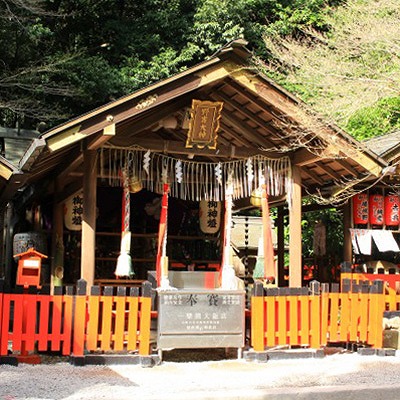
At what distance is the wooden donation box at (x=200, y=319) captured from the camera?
959 cm

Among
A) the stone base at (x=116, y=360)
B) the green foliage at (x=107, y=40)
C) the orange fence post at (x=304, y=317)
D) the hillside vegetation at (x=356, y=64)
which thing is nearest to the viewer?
the stone base at (x=116, y=360)

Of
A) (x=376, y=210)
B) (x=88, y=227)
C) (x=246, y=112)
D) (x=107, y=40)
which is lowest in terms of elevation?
(x=88, y=227)

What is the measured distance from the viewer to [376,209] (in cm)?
1334

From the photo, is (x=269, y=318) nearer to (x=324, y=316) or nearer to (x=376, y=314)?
(x=324, y=316)

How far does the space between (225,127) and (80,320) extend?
4.91 meters

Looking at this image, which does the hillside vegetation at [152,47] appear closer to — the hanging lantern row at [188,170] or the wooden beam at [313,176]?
the wooden beam at [313,176]

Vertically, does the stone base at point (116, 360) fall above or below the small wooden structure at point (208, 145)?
below

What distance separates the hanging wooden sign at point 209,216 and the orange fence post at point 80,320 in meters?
5.99

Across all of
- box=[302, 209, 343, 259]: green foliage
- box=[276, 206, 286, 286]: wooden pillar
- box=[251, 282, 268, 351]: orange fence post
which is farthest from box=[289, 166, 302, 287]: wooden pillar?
box=[302, 209, 343, 259]: green foliage

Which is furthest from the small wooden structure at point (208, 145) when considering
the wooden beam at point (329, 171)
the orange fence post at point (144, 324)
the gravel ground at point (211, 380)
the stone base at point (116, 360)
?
the gravel ground at point (211, 380)

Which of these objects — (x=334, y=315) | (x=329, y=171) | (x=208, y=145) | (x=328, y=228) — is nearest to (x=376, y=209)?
(x=329, y=171)

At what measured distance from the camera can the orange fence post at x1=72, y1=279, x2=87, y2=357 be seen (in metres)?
9.11

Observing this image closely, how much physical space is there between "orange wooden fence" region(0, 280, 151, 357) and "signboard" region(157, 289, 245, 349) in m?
0.35

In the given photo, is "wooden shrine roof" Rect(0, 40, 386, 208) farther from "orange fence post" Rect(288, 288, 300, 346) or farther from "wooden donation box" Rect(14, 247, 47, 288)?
"orange fence post" Rect(288, 288, 300, 346)
